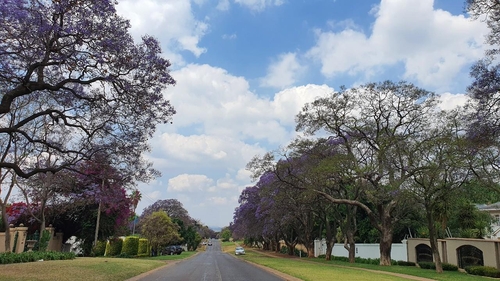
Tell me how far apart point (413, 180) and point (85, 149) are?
1969cm

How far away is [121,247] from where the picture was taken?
4303 cm

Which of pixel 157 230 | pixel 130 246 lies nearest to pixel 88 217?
pixel 130 246

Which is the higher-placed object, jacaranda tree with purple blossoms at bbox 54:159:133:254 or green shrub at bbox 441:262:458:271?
jacaranda tree with purple blossoms at bbox 54:159:133:254

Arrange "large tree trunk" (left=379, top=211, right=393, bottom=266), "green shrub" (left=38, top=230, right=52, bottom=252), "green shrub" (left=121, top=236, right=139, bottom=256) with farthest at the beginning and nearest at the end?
"green shrub" (left=121, top=236, right=139, bottom=256)
"green shrub" (left=38, top=230, right=52, bottom=252)
"large tree trunk" (left=379, top=211, right=393, bottom=266)

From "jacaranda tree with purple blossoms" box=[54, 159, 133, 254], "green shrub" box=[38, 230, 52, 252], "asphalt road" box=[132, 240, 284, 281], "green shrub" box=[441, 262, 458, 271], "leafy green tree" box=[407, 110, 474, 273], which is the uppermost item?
"leafy green tree" box=[407, 110, 474, 273]

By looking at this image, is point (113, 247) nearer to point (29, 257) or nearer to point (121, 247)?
point (121, 247)

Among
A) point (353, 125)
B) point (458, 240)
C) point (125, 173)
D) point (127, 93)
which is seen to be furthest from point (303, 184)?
point (127, 93)

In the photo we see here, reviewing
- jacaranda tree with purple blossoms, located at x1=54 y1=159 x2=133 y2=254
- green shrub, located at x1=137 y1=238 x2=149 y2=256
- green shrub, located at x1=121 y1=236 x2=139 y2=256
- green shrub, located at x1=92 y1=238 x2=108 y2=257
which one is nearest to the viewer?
jacaranda tree with purple blossoms, located at x1=54 y1=159 x2=133 y2=254

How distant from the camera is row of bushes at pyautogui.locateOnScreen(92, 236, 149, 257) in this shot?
40.4 metres

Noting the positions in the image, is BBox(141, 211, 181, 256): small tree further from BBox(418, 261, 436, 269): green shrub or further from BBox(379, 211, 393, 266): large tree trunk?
BBox(418, 261, 436, 269): green shrub

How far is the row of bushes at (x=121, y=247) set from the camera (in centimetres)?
4041

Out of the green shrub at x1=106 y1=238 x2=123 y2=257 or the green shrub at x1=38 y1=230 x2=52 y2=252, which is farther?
the green shrub at x1=106 y1=238 x2=123 y2=257

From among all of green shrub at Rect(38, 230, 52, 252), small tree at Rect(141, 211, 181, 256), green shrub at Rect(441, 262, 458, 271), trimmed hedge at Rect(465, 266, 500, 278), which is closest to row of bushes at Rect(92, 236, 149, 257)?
small tree at Rect(141, 211, 181, 256)

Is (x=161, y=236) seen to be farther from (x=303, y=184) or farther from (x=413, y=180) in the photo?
(x=413, y=180)
